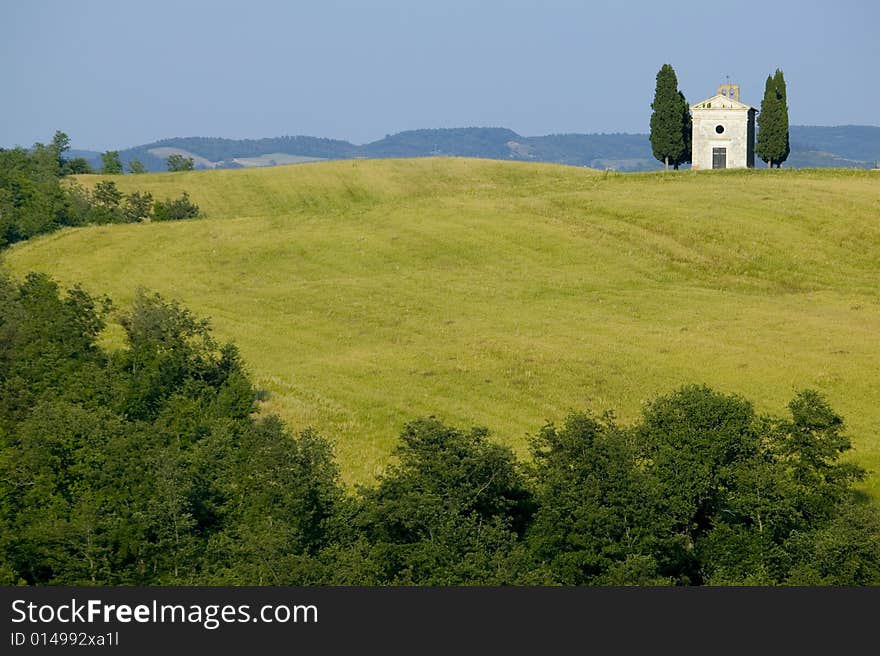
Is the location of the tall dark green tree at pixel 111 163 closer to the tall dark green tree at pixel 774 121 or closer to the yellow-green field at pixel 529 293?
the yellow-green field at pixel 529 293

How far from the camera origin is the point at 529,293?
78812mm

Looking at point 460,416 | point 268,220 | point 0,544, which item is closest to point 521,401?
point 460,416

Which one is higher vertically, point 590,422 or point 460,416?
point 590,422

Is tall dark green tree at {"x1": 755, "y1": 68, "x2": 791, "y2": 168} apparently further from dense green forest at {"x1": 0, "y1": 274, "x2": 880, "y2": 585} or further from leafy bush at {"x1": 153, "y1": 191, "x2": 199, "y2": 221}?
dense green forest at {"x1": 0, "y1": 274, "x2": 880, "y2": 585}

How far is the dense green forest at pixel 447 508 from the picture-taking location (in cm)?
3008

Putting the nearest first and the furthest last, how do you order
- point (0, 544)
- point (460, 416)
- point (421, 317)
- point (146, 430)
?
point (0, 544), point (146, 430), point (460, 416), point (421, 317)

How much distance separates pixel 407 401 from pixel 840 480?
23471 mm

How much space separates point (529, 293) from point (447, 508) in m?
47.2

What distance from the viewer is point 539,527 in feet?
106

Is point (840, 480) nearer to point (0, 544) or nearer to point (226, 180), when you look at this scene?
point (0, 544)

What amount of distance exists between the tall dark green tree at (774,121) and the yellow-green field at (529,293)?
8493mm

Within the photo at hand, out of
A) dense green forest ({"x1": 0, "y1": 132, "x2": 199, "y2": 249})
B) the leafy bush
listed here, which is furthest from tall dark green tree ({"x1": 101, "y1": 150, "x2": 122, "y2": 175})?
the leafy bush

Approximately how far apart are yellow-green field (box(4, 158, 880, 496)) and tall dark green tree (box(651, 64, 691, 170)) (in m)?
8.43

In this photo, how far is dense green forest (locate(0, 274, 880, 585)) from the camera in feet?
98.7
